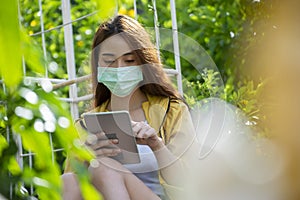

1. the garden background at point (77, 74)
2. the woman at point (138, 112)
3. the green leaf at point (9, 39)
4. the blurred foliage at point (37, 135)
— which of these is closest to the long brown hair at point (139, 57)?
the woman at point (138, 112)

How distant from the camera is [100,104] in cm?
243

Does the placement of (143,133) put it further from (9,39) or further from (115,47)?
(9,39)

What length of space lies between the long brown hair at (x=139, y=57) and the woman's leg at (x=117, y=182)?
36cm

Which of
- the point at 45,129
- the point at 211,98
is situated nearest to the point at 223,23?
the point at 211,98

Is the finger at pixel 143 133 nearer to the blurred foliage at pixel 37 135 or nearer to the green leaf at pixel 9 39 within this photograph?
the blurred foliage at pixel 37 135

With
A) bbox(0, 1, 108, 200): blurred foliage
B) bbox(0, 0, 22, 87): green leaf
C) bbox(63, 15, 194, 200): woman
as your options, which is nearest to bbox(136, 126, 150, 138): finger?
bbox(63, 15, 194, 200): woman

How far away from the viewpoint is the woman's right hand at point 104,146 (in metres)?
2.05

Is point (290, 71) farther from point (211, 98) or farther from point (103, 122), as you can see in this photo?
point (211, 98)

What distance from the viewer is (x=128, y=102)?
2.36 meters

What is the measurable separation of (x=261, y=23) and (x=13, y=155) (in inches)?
71.7

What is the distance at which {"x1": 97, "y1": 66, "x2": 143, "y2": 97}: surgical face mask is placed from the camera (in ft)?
7.32

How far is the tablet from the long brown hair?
301mm

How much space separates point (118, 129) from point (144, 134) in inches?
3.0

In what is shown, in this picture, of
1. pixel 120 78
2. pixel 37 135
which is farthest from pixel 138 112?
pixel 37 135
